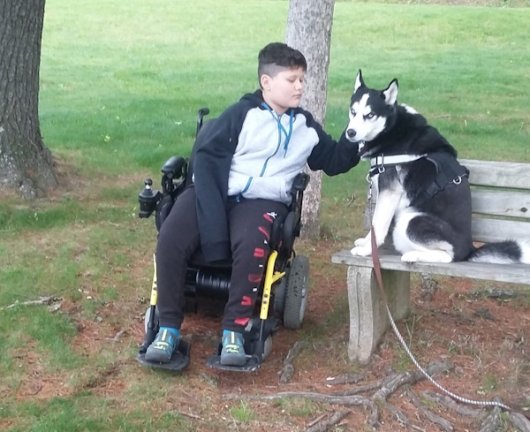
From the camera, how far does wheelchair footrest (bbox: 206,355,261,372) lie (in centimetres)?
400

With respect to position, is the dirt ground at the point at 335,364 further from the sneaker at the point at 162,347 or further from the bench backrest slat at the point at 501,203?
the bench backrest slat at the point at 501,203

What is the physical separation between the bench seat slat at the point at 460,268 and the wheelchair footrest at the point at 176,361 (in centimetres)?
85

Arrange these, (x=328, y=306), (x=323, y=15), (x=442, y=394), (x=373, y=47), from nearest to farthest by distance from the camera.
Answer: (x=442, y=394) < (x=328, y=306) < (x=323, y=15) < (x=373, y=47)

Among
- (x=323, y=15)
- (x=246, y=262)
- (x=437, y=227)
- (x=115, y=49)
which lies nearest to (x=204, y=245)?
(x=246, y=262)

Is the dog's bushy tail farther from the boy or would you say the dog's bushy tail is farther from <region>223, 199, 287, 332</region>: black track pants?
<region>223, 199, 287, 332</region>: black track pants

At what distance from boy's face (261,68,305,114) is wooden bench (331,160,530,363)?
2.67 feet

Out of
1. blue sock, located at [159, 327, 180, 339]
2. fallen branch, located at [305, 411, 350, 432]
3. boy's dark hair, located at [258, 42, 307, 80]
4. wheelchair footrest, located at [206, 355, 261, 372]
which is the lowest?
fallen branch, located at [305, 411, 350, 432]

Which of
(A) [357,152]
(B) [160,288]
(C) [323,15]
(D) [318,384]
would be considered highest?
(C) [323,15]

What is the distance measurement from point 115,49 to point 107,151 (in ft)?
33.1

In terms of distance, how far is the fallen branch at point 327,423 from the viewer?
147 inches

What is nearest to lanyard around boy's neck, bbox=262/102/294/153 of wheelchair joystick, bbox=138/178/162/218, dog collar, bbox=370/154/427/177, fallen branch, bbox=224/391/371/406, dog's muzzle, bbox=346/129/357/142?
dog's muzzle, bbox=346/129/357/142

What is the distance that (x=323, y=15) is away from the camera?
5.74m

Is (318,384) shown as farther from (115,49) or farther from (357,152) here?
(115,49)

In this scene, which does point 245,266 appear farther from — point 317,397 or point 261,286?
point 317,397
